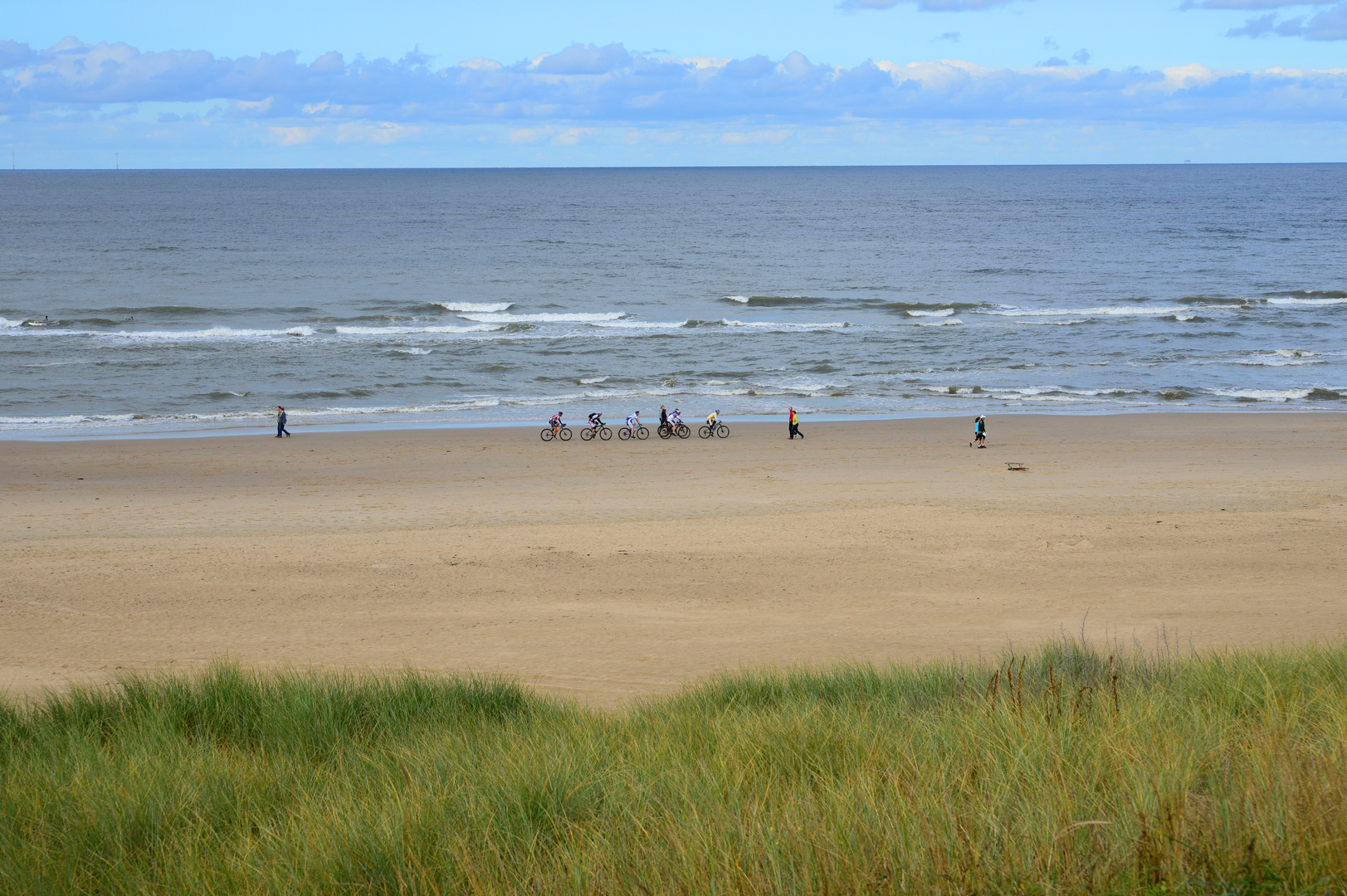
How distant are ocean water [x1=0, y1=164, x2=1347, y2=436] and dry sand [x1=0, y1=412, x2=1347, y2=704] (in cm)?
856

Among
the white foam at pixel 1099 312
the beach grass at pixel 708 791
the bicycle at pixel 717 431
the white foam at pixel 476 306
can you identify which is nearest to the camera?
the beach grass at pixel 708 791

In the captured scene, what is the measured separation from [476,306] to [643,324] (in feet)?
38.9

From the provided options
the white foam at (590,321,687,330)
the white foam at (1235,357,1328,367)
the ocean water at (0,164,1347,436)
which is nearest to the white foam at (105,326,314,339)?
the ocean water at (0,164,1347,436)

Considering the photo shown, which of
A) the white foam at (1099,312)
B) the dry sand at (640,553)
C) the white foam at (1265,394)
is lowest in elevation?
the dry sand at (640,553)

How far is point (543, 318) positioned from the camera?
55906 millimetres

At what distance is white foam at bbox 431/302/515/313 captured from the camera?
58094 millimetres

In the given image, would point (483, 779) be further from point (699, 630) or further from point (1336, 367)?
point (1336, 367)

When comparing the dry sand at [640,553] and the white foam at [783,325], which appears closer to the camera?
the dry sand at [640,553]

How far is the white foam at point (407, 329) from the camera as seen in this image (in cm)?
4952

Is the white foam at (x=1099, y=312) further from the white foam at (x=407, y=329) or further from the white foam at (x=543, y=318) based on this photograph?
the white foam at (x=407, y=329)

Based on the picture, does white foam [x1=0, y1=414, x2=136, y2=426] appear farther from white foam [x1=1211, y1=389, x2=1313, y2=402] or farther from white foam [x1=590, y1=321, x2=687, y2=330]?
white foam [x1=1211, y1=389, x2=1313, y2=402]

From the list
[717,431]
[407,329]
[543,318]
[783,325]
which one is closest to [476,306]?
[543,318]

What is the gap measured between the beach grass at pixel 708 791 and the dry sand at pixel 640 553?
3723mm

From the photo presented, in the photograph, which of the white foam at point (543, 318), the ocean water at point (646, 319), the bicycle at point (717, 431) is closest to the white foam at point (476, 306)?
the ocean water at point (646, 319)
